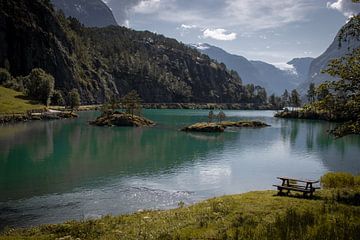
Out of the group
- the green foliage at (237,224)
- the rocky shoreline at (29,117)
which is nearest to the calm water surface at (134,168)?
the green foliage at (237,224)

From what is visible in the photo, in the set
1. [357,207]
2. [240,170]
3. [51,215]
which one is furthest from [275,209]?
[240,170]

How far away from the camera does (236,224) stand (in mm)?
23656

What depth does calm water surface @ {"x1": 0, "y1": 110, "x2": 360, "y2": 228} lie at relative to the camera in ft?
142

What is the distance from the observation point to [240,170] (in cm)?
7169

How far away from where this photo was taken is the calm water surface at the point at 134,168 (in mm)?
43250

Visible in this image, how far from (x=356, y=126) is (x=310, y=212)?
1018 centimetres

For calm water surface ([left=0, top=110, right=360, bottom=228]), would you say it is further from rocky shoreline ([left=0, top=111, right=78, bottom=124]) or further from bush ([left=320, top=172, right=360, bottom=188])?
rocky shoreline ([left=0, top=111, right=78, bottom=124])

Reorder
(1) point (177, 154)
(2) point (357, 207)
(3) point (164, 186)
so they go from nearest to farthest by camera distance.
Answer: (2) point (357, 207) → (3) point (164, 186) → (1) point (177, 154)

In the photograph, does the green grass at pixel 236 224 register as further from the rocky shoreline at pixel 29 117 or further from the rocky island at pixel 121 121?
the rocky shoreline at pixel 29 117

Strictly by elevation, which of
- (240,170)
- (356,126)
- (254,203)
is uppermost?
(356,126)

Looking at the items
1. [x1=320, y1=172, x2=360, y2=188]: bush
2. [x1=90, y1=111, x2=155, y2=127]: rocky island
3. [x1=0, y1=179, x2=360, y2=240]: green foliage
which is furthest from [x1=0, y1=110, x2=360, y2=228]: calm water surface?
[x1=90, y1=111, x2=155, y2=127]: rocky island

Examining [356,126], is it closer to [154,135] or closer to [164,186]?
[164,186]

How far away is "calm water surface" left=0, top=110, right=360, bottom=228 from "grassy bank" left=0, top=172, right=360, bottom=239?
451 inches

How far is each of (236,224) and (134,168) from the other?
4645cm
